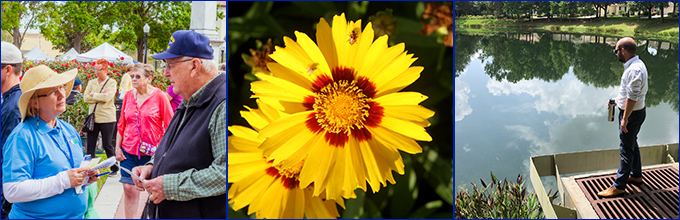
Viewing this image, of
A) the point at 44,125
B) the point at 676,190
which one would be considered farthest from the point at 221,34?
the point at 676,190

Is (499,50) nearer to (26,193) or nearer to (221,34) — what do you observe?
(221,34)

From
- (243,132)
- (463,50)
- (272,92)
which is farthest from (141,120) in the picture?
(463,50)

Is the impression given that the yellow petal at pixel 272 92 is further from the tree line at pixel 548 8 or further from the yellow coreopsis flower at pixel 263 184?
the tree line at pixel 548 8

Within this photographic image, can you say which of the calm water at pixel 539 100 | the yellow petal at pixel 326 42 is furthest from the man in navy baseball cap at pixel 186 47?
the calm water at pixel 539 100

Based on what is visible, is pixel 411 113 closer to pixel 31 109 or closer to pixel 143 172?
pixel 143 172

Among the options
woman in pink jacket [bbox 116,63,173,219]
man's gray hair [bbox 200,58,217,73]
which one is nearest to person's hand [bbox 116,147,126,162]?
woman in pink jacket [bbox 116,63,173,219]

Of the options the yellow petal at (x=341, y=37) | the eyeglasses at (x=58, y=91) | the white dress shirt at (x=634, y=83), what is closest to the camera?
the yellow petal at (x=341, y=37)

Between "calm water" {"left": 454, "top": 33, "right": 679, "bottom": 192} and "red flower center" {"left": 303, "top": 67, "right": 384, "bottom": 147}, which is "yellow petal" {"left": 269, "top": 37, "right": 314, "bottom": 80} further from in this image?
"calm water" {"left": 454, "top": 33, "right": 679, "bottom": 192}
